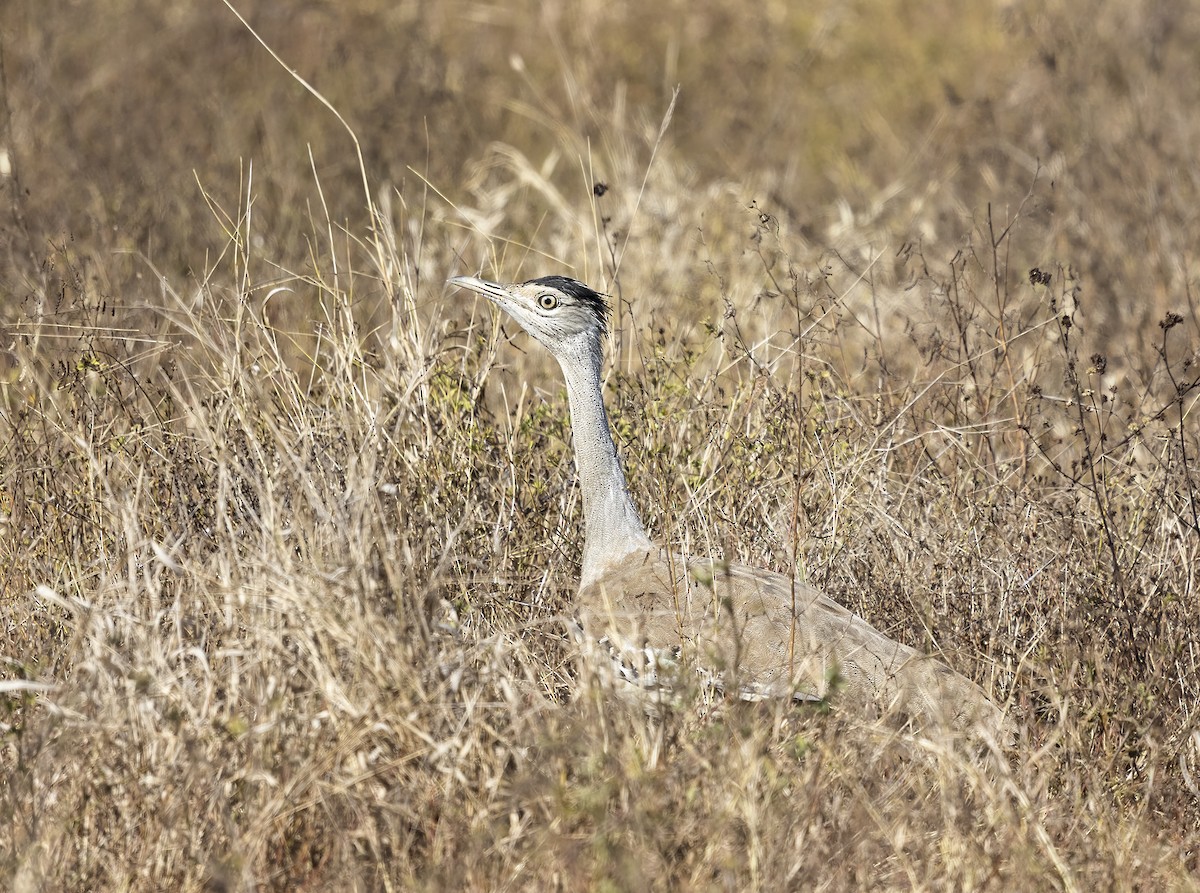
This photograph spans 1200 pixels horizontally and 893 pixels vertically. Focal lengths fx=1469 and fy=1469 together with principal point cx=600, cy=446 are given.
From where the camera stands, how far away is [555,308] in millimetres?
3727

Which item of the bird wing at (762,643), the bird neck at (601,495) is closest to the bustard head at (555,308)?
the bird neck at (601,495)

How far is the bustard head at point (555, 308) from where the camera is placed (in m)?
3.72

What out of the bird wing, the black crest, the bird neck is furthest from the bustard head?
the bird wing

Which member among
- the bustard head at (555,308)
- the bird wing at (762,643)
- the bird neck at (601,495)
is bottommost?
the bird wing at (762,643)

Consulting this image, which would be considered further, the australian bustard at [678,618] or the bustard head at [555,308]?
the bustard head at [555,308]

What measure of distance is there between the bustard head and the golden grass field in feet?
0.71

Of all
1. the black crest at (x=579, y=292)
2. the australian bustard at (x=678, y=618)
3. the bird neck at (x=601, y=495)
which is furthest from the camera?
the black crest at (x=579, y=292)

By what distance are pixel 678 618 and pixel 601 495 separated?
508 millimetres

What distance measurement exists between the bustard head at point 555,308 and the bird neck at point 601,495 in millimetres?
176

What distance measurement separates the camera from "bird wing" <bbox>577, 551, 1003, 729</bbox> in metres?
3.12

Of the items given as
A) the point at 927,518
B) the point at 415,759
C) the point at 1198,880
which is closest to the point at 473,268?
the point at 927,518

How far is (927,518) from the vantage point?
3914mm

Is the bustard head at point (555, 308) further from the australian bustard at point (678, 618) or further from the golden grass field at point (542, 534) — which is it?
the golden grass field at point (542, 534)

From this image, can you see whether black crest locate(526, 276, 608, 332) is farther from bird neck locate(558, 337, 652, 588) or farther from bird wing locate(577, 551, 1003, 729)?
bird wing locate(577, 551, 1003, 729)
